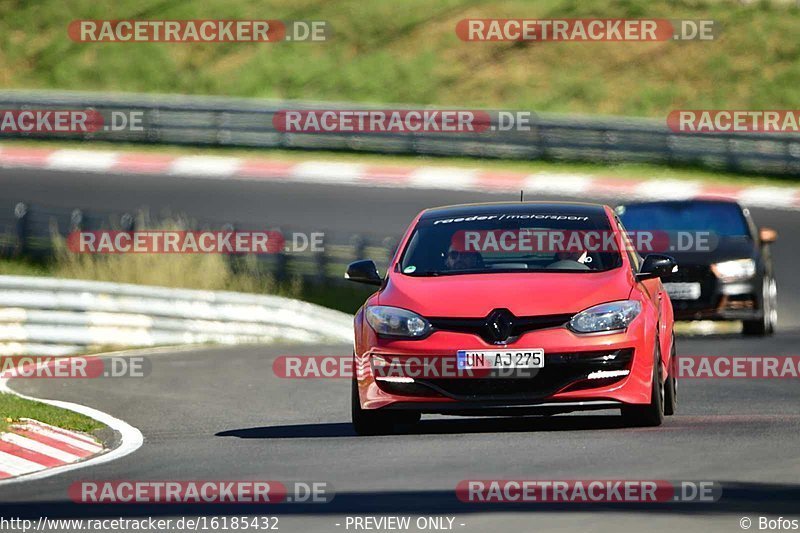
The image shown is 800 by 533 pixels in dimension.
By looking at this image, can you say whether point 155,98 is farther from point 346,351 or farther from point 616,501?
point 616,501

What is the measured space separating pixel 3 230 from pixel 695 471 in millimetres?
18036

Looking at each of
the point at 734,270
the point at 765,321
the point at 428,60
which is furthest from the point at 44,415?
the point at 428,60

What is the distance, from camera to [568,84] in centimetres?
3841

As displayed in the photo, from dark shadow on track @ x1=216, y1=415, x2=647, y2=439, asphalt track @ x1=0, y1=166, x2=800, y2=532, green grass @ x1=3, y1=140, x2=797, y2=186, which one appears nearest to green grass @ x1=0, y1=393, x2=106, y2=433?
asphalt track @ x1=0, y1=166, x2=800, y2=532

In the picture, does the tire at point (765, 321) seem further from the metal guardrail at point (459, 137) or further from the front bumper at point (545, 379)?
the metal guardrail at point (459, 137)

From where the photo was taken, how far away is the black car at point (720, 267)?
18.0m

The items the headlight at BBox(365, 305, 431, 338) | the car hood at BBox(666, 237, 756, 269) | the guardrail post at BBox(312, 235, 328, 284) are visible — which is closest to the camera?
the headlight at BBox(365, 305, 431, 338)

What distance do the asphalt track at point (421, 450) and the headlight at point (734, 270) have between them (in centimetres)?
64

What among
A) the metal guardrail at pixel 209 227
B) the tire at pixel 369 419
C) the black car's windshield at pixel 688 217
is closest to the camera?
the tire at pixel 369 419

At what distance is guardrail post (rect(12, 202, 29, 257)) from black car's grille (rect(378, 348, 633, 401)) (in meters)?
15.7

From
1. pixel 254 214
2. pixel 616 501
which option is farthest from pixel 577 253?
pixel 254 214

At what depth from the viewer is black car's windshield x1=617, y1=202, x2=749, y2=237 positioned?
18844 millimetres

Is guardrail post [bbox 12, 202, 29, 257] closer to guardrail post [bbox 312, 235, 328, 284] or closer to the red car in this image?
guardrail post [bbox 312, 235, 328, 284]

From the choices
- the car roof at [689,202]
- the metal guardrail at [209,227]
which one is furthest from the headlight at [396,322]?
the metal guardrail at [209,227]
